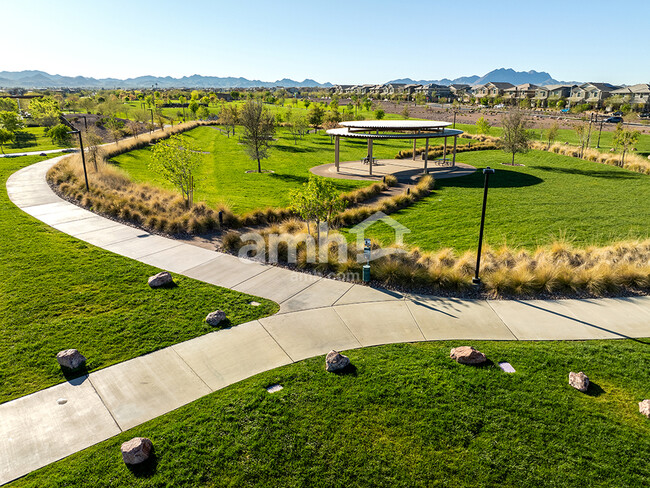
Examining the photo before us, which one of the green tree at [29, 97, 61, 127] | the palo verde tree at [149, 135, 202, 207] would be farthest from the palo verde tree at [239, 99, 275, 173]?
the green tree at [29, 97, 61, 127]

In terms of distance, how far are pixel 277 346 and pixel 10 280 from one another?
9690mm

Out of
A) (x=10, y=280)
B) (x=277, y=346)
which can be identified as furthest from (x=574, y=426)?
(x=10, y=280)

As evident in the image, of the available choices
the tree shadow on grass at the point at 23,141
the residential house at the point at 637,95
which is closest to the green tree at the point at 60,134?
the tree shadow on grass at the point at 23,141

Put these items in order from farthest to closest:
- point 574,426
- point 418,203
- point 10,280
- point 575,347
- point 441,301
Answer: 1. point 418,203
2. point 10,280
3. point 441,301
4. point 575,347
5. point 574,426

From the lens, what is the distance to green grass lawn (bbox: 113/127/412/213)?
1041 inches

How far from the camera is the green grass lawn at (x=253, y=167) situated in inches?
1041

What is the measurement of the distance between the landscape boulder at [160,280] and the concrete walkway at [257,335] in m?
0.92

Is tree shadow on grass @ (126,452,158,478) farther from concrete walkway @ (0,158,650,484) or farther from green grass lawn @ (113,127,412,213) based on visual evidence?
green grass lawn @ (113,127,412,213)

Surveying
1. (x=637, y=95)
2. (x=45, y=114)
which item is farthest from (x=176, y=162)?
(x=637, y=95)

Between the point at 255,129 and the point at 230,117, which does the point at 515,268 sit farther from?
the point at 230,117

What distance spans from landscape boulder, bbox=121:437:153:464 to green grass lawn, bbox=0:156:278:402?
3.02 metres

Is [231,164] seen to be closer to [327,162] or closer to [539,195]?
[327,162]

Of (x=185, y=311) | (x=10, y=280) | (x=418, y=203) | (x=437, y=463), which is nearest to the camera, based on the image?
(x=437, y=463)

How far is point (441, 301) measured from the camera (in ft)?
39.3
